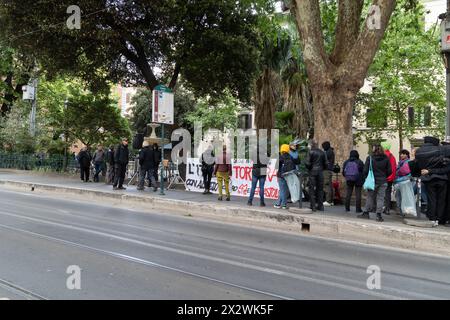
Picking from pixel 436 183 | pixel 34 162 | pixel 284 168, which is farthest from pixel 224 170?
pixel 34 162

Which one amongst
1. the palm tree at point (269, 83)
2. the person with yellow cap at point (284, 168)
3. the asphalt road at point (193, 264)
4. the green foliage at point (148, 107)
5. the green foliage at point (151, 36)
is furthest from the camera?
the green foliage at point (148, 107)

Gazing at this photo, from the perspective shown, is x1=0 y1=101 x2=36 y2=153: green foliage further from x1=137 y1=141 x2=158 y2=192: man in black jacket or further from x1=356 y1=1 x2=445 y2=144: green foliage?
x1=356 y1=1 x2=445 y2=144: green foliage

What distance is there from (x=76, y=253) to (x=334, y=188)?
27.1 ft

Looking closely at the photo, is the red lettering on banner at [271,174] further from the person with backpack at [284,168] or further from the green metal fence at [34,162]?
the green metal fence at [34,162]

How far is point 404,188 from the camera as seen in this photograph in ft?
33.4

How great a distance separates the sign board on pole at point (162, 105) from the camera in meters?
13.6

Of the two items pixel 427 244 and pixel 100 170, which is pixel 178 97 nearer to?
pixel 100 170

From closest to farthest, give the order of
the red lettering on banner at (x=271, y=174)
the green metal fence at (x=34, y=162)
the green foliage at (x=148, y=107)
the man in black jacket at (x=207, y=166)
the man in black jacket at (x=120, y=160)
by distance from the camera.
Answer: the red lettering on banner at (x=271, y=174) < the man in black jacket at (x=207, y=166) < the man in black jacket at (x=120, y=160) < the green metal fence at (x=34, y=162) < the green foliage at (x=148, y=107)

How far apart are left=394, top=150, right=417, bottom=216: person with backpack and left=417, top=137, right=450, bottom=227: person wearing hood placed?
37 cm

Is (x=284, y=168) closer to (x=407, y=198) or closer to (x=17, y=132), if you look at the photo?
(x=407, y=198)

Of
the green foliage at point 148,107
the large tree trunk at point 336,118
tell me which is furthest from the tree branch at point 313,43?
the green foliage at point 148,107

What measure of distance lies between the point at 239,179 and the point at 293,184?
12.9 ft

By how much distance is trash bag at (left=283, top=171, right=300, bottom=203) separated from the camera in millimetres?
11680

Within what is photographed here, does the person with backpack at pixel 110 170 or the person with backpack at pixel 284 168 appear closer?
the person with backpack at pixel 284 168
